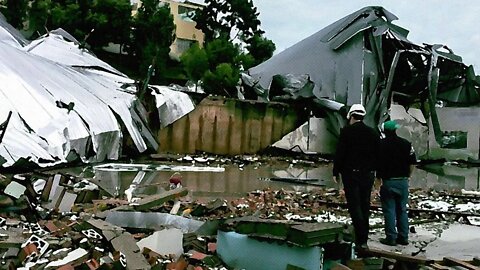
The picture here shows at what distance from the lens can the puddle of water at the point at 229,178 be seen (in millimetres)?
10578

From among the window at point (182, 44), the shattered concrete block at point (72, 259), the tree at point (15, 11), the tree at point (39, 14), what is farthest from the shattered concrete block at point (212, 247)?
the window at point (182, 44)

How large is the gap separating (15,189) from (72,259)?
2.67 meters

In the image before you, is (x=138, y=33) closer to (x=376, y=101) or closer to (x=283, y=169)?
(x=376, y=101)

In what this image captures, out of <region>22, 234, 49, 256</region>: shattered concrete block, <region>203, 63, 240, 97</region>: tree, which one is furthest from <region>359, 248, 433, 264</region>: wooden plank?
<region>203, 63, 240, 97</region>: tree

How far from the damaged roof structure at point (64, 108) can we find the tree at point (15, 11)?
46.1 feet

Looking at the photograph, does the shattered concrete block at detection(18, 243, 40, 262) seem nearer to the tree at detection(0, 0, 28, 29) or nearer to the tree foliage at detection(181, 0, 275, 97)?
the tree foliage at detection(181, 0, 275, 97)

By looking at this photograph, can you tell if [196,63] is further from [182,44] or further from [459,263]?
[459,263]

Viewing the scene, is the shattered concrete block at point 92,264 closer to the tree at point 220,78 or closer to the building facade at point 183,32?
the tree at point 220,78

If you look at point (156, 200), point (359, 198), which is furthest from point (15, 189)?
point (359, 198)

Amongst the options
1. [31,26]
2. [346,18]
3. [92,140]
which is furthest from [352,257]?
[31,26]

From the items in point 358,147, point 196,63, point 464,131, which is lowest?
point 358,147

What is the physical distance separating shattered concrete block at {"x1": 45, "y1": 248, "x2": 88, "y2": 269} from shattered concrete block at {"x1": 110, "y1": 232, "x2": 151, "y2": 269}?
0.26 m

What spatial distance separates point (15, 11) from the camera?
32656 millimetres

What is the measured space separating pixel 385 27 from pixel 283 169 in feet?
25.4
